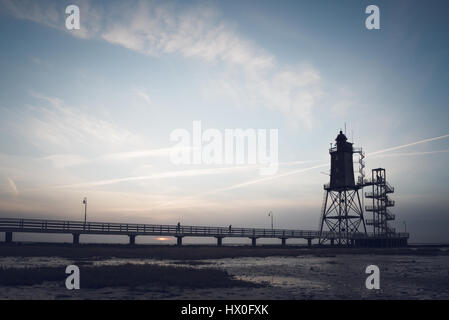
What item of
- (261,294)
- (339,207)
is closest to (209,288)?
(261,294)

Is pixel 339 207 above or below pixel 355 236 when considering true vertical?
above

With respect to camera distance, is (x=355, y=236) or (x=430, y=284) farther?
(x=355, y=236)

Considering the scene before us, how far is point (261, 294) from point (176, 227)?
36389mm

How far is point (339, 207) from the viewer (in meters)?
62.0

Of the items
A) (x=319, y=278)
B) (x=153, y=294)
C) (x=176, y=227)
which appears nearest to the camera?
(x=153, y=294)
